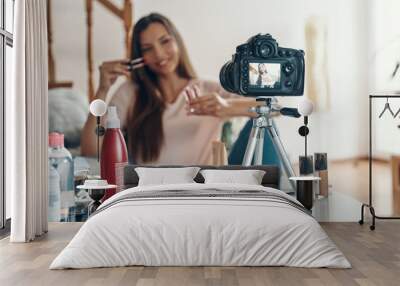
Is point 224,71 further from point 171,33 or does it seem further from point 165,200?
point 165,200

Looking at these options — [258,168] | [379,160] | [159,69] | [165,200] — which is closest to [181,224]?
[165,200]

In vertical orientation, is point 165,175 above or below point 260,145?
below

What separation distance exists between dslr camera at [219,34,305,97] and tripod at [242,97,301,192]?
160 mm

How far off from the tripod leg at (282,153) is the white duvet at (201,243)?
2.46m

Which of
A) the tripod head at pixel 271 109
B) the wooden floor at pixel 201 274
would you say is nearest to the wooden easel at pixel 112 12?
the tripod head at pixel 271 109

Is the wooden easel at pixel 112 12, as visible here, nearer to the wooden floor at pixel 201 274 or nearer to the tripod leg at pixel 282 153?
the tripod leg at pixel 282 153

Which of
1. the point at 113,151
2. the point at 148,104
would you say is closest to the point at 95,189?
the point at 113,151

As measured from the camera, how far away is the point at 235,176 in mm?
6609

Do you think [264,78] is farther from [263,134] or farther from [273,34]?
[263,134]

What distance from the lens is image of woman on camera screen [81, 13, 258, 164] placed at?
721 cm

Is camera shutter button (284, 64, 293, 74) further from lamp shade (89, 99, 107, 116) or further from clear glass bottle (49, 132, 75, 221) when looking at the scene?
clear glass bottle (49, 132, 75, 221)

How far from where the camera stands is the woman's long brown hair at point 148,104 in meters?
7.20

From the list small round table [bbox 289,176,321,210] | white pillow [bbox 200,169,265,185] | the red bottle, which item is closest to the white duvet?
white pillow [bbox 200,169,265,185]

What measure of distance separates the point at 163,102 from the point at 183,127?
1.15 ft
